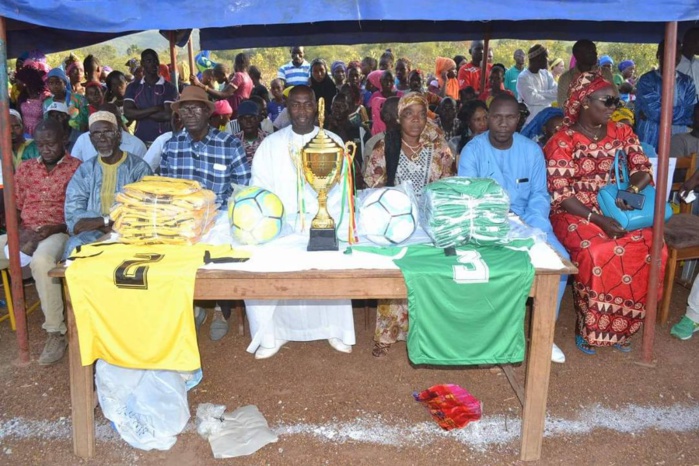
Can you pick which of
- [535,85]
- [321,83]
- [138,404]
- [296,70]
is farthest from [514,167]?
[296,70]

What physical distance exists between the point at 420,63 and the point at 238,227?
2642cm

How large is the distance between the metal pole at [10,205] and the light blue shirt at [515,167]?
2.89m

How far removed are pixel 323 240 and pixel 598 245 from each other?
192 cm

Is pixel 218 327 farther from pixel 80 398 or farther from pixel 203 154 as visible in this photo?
pixel 80 398

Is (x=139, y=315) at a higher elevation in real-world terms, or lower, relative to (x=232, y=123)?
lower

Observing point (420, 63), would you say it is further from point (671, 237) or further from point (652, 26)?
point (671, 237)

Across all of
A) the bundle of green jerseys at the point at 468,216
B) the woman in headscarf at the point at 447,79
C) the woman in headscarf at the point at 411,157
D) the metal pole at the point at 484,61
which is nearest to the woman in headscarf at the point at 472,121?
the woman in headscarf at the point at 411,157

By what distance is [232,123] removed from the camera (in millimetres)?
6527

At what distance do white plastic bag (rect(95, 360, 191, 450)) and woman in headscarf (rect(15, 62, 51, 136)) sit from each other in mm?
4827

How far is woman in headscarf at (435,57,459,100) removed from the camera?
1034 cm

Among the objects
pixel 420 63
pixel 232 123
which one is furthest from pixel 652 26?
pixel 420 63

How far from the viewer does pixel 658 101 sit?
17.4ft

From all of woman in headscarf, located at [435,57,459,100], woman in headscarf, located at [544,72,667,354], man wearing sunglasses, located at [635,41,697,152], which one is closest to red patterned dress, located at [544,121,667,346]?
woman in headscarf, located at [544,72,667,354]

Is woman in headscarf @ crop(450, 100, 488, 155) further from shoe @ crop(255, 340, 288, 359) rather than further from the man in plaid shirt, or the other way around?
shoe @ crop(255, 340, 288, 359)
